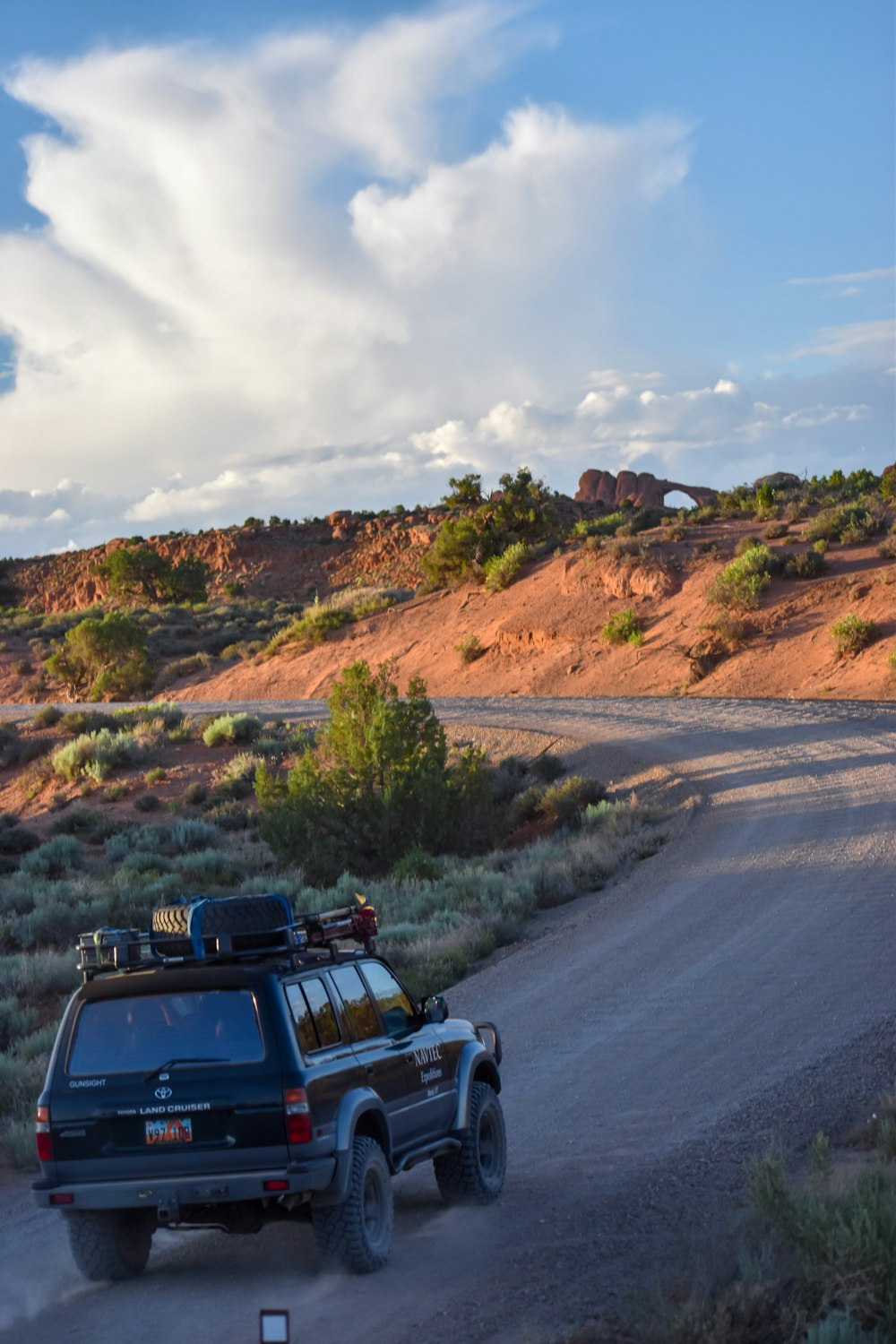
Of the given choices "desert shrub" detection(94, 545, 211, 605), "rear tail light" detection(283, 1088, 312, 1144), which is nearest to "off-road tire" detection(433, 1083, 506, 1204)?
"rear tail light" detection(283, 1088, 312, 1144)

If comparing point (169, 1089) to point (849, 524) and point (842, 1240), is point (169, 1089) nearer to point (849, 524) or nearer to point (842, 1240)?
point (842, 1240)

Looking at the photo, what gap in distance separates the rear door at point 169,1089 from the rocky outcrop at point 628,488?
112 metres

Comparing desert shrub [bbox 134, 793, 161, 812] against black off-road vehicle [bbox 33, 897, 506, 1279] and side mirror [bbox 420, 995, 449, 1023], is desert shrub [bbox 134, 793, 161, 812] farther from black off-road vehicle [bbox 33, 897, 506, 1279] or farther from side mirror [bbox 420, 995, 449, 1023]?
black off-road vehicle [bbox 33, 897, 506, 1279]

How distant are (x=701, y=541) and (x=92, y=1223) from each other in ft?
154

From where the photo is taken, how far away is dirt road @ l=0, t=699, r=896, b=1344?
643cm

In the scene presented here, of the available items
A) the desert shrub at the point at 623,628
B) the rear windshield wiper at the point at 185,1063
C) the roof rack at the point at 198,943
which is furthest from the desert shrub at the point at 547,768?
the rear windshield wiper at the point at 185,1063

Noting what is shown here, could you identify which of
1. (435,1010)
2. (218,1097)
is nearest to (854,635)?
(435,1010)

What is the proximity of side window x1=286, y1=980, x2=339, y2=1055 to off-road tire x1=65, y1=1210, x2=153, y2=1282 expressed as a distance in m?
1.26

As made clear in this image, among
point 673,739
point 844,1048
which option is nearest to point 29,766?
point 673,739

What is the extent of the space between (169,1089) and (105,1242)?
1030 millimetres

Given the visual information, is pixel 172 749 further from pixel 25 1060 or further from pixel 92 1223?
pixel 92 1223

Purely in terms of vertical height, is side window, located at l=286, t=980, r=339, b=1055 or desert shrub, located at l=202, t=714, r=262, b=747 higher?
side window, located at l=286, t=980, r=339, b=1055

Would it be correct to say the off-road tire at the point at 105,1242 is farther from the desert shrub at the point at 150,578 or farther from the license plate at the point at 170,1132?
the desert shrub at the point at 150,578

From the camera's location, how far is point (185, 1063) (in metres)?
6.55
